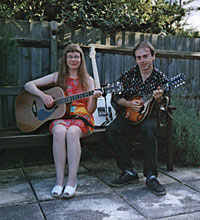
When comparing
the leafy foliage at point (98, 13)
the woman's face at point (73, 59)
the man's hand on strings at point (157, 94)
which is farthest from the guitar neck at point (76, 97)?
the leafy foliage at point (98, 13)

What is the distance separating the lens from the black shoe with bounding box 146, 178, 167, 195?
7.48ft

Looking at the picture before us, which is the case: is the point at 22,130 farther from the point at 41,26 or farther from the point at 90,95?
the point at 41,26

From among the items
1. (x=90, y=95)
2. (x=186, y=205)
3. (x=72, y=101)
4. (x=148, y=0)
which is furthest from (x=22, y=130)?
(x=148, y=0)

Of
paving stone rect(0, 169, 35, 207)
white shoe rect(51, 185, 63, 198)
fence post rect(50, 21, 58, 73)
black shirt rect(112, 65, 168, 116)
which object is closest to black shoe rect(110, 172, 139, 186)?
white shoe rect(51, 185, 63, 198)

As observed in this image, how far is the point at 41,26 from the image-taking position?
3.66 meters

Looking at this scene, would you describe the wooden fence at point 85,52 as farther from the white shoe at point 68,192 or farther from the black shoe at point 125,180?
the black shoe at point 125,180

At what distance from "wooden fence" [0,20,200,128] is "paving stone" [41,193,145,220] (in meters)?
1.63

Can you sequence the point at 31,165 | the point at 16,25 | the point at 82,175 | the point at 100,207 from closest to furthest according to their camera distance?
the point at 100,207
the point at 82,175
the point at 31,165
the point at 16,25

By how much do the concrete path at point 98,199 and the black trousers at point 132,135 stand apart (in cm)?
21

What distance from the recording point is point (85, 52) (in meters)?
3.98

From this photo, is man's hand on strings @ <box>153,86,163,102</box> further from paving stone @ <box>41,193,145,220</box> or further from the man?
paving stone @ <box>41,193,145,220</box>

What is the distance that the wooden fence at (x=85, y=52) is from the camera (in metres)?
3.51

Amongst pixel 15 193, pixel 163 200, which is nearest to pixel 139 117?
pixel 163 200

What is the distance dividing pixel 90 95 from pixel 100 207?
3.37 ft
